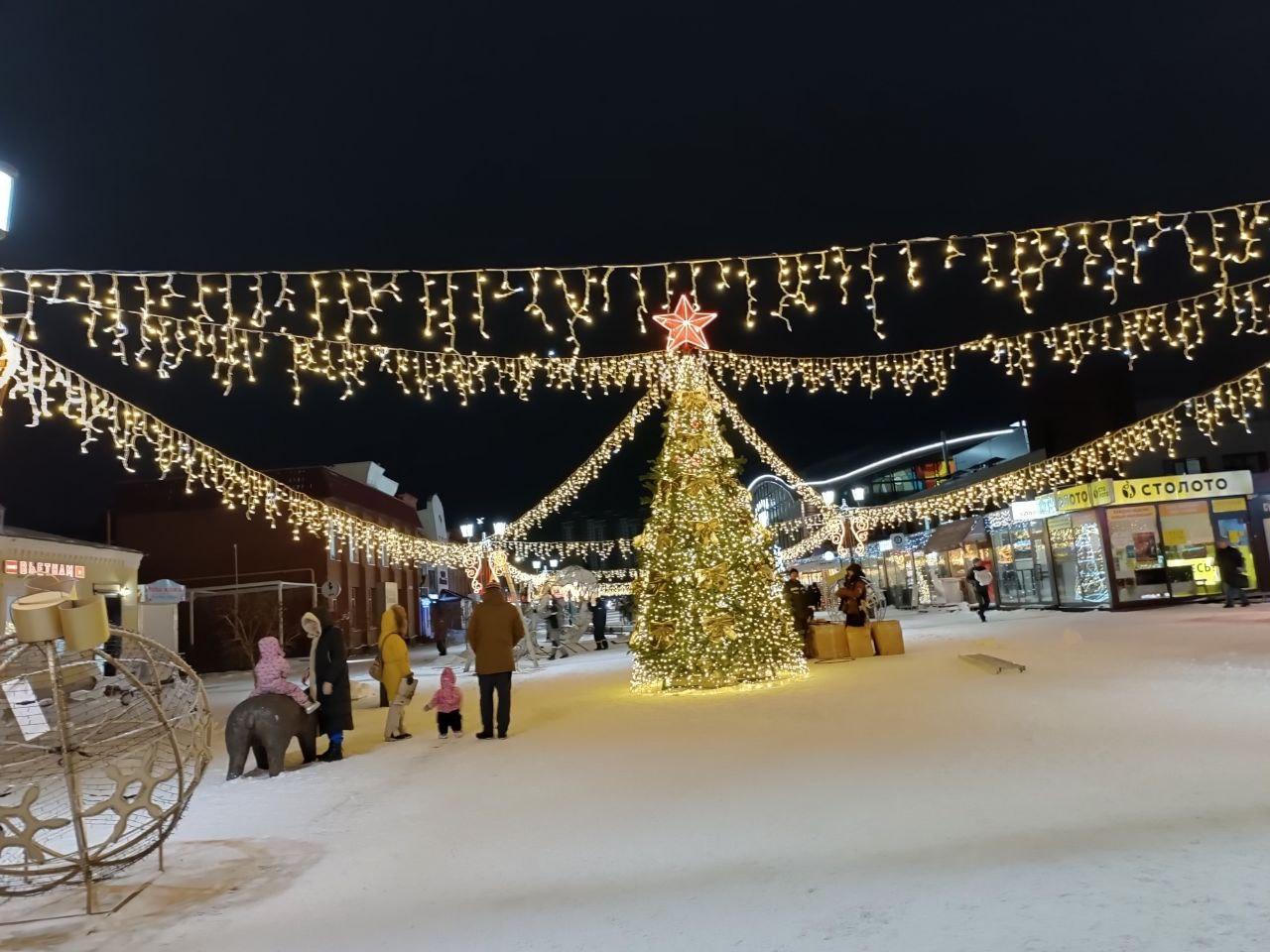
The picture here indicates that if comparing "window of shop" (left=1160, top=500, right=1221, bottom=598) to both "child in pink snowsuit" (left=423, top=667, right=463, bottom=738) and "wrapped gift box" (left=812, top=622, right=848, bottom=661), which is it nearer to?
"wrapped gift box" (left=812, top=622, right=848, bottom=661)

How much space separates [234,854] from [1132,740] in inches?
236

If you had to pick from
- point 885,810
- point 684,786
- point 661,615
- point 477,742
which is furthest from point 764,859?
point 661,615

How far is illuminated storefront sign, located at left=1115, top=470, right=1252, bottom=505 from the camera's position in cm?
2173

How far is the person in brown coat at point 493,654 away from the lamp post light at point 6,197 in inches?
200

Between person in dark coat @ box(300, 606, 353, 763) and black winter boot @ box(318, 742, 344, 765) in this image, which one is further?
person in dark coat @ box(300, 606, 353, 763)

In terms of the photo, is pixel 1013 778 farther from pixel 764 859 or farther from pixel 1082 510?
pixel 1082 510

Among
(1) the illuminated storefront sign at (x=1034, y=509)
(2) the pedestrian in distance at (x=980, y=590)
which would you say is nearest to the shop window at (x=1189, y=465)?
(1) the illuminated storefront sign at (x=1034, y=509)

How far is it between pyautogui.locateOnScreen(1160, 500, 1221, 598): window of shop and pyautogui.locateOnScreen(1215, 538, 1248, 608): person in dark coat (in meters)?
1.93

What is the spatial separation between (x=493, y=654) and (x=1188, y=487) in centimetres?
1985

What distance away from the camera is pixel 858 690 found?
33.8 feet

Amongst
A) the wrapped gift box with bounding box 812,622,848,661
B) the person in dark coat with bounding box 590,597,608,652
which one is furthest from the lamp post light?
the person in dark coat with bounding box 590,597,608,652

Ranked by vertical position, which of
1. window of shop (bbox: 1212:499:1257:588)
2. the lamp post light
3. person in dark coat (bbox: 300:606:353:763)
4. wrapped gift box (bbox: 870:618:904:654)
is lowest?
wrapped gift box (bbox: 870:618:904:654)

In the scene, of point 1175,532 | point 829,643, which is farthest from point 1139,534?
point 829,643

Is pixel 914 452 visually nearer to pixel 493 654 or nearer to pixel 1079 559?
pixel 1079 559
